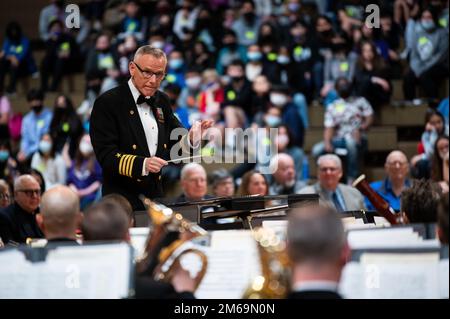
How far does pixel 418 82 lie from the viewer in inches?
511

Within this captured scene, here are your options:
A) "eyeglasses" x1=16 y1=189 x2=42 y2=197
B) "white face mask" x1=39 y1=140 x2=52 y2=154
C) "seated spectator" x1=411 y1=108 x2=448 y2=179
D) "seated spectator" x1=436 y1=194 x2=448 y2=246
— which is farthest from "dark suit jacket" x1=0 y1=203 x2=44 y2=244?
"white face mask" x1=39 y1=140 x2=52 y2=154

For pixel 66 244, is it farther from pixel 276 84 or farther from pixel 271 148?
pixel 276 84

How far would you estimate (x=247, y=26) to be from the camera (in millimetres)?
14086

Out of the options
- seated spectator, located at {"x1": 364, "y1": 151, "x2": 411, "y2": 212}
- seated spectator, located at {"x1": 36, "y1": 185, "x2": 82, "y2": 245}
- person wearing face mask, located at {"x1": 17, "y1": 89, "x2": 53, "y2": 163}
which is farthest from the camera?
person wearing face mask, located at {"x1": 17, "y1": 89, "x2": 53, "y2": 163}

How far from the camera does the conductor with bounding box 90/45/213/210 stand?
620cm

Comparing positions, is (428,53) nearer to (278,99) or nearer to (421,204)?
(278,99)

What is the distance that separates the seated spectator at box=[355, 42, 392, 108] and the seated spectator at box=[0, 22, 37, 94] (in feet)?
18.2

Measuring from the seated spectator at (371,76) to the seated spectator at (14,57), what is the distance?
218 inches

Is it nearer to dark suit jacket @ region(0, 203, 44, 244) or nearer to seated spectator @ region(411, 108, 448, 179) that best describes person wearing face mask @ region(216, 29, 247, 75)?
seated spectator @ region(411, 108, 448, 179)

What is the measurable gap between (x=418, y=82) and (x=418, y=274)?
9.23 meters

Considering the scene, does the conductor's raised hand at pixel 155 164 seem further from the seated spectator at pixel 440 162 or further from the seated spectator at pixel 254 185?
the seated spectator at pixel 440 162

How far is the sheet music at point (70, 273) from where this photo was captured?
13.4 feet

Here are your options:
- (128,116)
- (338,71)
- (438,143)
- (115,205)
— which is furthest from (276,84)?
(115,205)

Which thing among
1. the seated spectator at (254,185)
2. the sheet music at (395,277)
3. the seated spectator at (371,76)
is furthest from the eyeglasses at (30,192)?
the seated spectator at (371,76)
